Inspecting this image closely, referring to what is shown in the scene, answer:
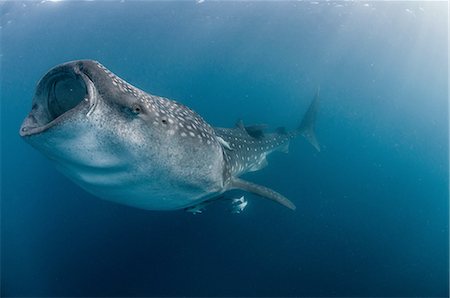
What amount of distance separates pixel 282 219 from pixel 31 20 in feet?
71.2

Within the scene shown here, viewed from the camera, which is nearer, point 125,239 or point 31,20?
point 125,239

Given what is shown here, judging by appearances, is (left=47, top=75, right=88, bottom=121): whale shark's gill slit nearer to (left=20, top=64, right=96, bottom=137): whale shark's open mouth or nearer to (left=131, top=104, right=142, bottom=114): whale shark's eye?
(left=20, top=64, right=96, bottom=137): whale shark's open mouth

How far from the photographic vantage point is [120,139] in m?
2.29

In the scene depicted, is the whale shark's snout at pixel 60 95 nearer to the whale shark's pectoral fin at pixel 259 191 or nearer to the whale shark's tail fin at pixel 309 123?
the whale shark's pectoral fin at pixel 259 191

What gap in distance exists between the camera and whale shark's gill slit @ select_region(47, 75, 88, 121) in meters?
2.49

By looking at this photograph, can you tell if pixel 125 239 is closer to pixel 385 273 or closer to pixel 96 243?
pixel 96 243

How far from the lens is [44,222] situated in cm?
1182

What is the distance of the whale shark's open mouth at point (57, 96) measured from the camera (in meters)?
2.08

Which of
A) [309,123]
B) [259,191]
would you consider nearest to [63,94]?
[259,191]

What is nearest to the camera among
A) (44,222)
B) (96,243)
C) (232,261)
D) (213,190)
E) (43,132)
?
(43,132)

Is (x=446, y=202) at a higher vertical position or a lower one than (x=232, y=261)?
higher

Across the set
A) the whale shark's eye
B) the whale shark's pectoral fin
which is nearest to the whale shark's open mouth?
the whale shark's eye

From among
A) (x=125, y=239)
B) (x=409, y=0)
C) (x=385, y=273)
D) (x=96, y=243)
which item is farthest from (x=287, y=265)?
(x=409, y=0)

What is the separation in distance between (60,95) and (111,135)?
761 millimetres
